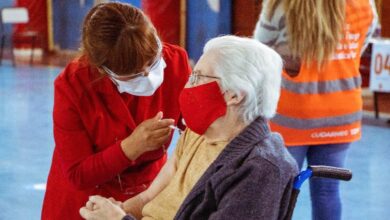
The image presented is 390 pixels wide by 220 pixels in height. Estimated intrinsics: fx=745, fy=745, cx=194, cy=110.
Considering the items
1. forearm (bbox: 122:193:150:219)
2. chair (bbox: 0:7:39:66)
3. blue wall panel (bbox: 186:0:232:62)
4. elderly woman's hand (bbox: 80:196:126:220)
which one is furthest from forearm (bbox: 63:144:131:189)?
chair (bbox: 0:7:39:66)

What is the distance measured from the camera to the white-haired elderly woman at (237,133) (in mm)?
1820

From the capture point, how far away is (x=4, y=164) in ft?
18.8

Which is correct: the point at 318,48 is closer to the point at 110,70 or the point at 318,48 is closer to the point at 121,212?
the point at 110,70

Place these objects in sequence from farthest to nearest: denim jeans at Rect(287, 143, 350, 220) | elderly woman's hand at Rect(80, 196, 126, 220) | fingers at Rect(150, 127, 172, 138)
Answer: denim jeans at Rect(287, 143, 350, 220) < fingers at Rect(150, 127, 172, 138) < elderly woman's hand at Rect(80, 196, 126, 220)

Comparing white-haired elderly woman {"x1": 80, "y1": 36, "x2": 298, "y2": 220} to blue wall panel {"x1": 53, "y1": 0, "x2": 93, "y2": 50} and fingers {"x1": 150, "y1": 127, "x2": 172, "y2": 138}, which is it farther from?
blue wall panel {"x1": 53, "y1": 0, "x2": 93, "y2": 50}

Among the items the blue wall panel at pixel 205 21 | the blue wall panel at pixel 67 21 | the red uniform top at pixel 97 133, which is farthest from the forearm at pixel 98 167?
the blue wall panel at pixel 67 21

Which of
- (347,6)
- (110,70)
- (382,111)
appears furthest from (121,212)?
(382,111)

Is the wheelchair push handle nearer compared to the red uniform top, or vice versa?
the wheelchair push handle

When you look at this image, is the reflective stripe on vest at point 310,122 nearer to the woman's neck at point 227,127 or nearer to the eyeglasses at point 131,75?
the eyeglasses at point 131,75

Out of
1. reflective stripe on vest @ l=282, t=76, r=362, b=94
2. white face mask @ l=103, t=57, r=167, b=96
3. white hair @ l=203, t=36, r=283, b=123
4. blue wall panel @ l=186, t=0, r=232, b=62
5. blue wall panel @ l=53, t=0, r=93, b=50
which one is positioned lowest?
blue wall panel @ l=53, t=0, r=93, b=50

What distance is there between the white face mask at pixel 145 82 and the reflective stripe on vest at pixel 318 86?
787 millimetres

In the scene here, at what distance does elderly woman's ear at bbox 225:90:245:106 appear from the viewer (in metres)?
1.89

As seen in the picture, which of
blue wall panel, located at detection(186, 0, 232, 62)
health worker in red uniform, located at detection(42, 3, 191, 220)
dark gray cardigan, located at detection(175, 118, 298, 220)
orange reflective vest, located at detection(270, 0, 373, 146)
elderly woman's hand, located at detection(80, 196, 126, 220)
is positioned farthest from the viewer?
blue wall panel, located at detection(186, 0, 232, 62)

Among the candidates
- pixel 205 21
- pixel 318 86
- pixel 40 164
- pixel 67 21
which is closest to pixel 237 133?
pixel 318 86
